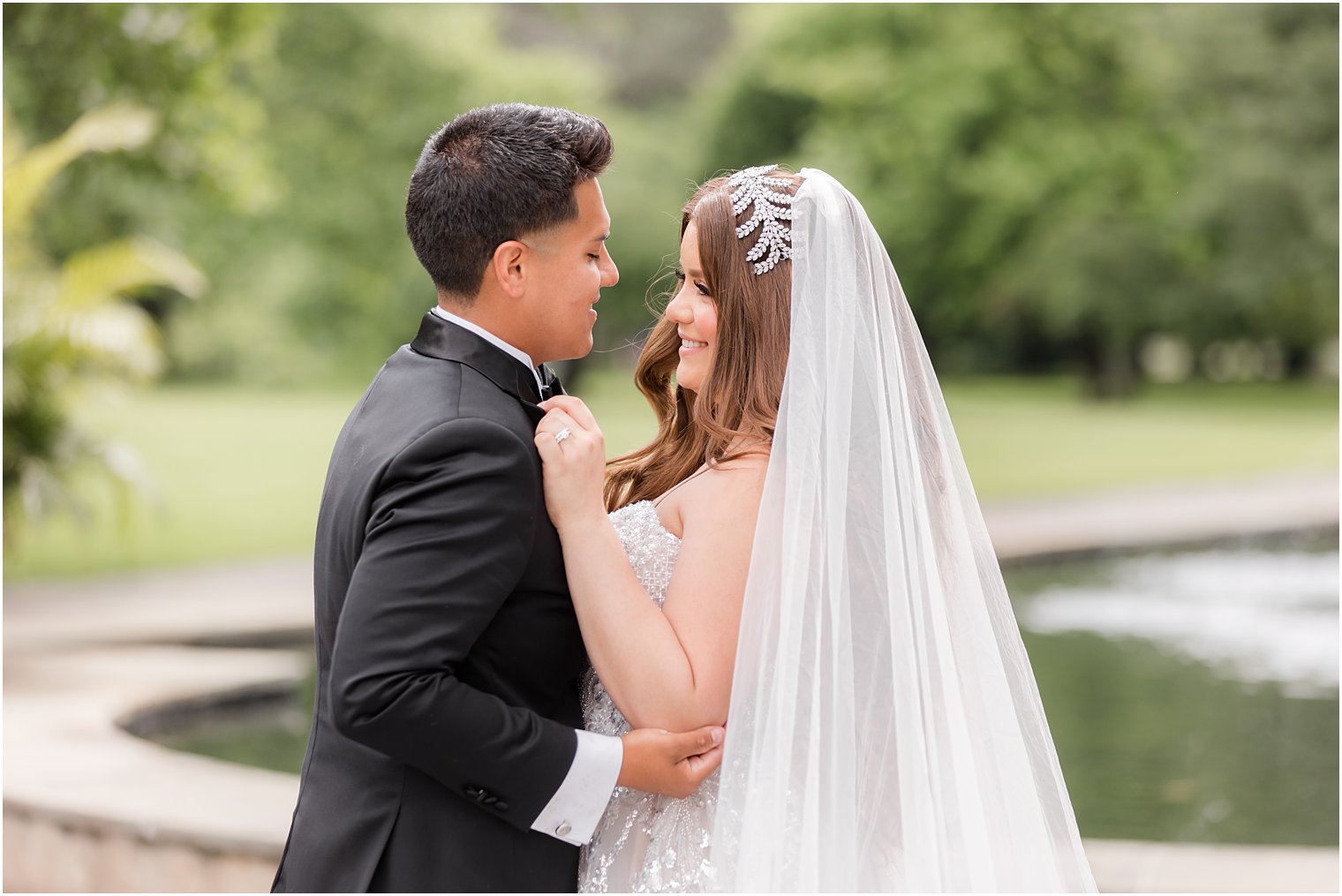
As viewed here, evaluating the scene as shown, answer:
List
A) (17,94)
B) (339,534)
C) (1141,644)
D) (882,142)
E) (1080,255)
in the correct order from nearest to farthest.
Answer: (339,534), (1141,644), (17,94), (882,142), (1080,255)

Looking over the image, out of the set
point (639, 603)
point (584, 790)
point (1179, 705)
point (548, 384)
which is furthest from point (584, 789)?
point (1179, 705)

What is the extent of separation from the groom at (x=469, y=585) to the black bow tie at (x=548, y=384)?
0.02 m

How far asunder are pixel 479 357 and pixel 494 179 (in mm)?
280

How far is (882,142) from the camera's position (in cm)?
2966

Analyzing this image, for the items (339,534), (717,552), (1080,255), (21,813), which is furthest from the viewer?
(1080,255)

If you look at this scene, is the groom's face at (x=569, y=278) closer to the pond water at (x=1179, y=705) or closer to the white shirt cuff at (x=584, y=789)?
the white shirt cuff at (x=584, y=789)

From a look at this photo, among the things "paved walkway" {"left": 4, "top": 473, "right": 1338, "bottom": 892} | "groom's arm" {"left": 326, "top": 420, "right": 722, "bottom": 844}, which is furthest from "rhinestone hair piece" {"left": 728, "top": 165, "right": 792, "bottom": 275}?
"paved walkway" {"left": 4, "top": 473, "right": 1338, "bottom": 892}

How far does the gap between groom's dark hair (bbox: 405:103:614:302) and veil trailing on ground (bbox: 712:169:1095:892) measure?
0.46 metres

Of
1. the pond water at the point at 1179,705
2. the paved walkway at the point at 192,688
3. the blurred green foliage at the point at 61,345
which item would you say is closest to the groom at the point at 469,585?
the paved walkway at the point at 192,688

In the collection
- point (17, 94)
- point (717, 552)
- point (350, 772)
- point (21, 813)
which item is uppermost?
point (17, 94)

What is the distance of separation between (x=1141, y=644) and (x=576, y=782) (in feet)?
28.7

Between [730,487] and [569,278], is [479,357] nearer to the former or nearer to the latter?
[569,278]

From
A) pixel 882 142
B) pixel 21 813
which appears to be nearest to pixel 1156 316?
pixel 882 142

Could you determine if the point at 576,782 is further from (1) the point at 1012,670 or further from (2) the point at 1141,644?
(2) the point at 1141,644
